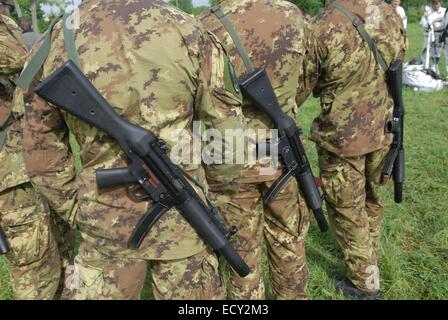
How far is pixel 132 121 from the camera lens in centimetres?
148

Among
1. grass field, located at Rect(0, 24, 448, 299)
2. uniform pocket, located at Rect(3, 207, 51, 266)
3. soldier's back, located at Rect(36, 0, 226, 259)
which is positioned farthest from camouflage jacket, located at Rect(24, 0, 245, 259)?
grass field, located at Rect(0, 24, 448, 299)

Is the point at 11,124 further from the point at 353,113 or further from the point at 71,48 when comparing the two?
the point at 353,113

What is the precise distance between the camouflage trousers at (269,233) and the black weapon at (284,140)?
0.19ft

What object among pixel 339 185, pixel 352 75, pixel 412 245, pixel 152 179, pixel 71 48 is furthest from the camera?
pixel 412 245

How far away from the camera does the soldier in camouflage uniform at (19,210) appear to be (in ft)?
7.03

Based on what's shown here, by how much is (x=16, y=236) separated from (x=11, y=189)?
27 cm

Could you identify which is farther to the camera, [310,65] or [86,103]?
[310,65]

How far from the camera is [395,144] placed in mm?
2789

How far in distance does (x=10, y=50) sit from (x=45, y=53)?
80 cm

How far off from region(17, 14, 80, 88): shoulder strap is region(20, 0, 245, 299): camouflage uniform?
0.02 meters

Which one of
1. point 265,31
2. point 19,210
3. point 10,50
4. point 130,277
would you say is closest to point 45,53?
point 10,50

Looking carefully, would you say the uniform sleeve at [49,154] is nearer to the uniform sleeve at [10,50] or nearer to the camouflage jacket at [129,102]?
the camouflage jacket at [129,102]

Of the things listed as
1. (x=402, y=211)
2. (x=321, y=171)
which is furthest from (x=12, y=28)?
(x=402, y=211)
